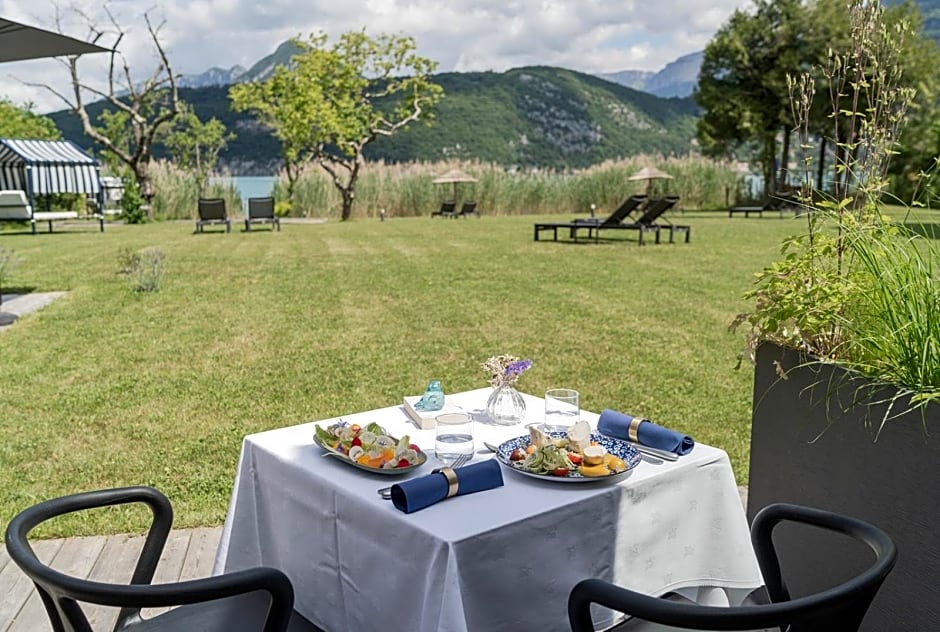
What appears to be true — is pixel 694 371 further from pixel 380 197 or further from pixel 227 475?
pixel 380 197

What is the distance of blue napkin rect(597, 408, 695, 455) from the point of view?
81.8 inches

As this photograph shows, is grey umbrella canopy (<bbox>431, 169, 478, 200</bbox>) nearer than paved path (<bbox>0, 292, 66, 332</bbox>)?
No

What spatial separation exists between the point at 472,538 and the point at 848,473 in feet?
3.80

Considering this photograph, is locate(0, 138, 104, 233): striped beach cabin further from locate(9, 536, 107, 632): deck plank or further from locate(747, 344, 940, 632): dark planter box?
locate(747, 344, 940, 632): dark planter box

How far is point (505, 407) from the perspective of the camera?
2322mm

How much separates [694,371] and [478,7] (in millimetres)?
44276

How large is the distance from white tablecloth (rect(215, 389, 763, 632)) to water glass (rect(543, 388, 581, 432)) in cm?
9

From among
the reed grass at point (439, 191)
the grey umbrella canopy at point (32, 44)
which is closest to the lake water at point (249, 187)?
the reed grass at point (439, 191)

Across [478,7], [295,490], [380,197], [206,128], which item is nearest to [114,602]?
[295,490]

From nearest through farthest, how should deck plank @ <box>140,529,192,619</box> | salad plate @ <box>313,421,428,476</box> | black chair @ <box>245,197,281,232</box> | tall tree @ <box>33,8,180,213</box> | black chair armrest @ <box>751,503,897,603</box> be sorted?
black chair armrest @ <box>751,503,897,603</box>, salad plate @ <box>313,421,428,476</box>, deck plank @ <box>140,529,192,619</box>, black chair @ <box>245,197,281,232</box>, tall tree @ <box>33,8,180,213</box>

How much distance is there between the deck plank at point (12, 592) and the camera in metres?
2.48

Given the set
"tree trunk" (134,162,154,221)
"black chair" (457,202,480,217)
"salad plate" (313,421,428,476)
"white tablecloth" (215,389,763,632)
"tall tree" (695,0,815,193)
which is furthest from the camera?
"tall tree" (695,0,815,193)

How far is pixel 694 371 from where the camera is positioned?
5.47 meters

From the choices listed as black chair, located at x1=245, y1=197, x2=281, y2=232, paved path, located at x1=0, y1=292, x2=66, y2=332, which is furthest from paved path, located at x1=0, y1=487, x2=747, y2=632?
black chair, located at x1=245, y1=197, x2=281, y2=232
